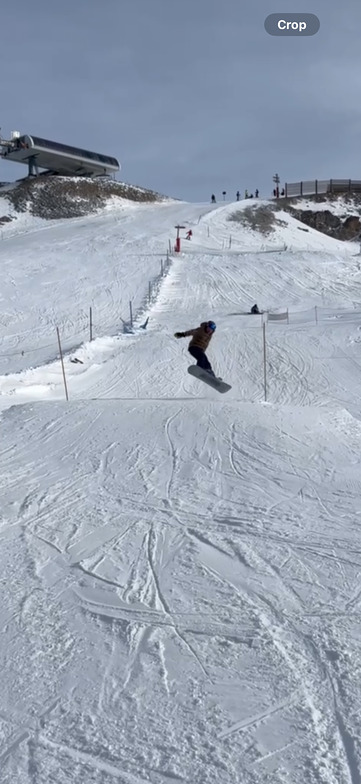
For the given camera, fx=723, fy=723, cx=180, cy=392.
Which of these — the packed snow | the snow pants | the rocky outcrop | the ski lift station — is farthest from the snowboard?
the ski lift station

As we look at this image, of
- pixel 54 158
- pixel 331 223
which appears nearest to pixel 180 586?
pixel 331 223

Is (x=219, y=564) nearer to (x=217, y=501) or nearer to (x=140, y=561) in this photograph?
(x=140, y=561)

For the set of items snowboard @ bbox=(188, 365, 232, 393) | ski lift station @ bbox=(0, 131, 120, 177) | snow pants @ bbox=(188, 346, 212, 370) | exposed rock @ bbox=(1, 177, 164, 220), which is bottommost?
snowboard @ bbox=(188, 365, 232, 393)

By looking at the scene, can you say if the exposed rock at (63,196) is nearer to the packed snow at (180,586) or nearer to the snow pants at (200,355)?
the packed snow at (180,586)

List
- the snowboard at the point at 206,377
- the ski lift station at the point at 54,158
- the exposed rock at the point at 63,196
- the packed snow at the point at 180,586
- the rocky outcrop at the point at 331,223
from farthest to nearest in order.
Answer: the ski lift station at the point at 54,158 < the rocky outcrop at the point at 331,223 < the exposed rock at the point at 63,196 < the snowboard at the point at 206,377 < the packed snow at the point at 180,586

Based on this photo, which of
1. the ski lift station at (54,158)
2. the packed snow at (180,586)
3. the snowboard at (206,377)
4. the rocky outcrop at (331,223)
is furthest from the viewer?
the ski lift station at (54,158)

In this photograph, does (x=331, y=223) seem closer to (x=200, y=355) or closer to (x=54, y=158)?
(x=54, y=158)

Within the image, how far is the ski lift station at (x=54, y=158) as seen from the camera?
67.4 m

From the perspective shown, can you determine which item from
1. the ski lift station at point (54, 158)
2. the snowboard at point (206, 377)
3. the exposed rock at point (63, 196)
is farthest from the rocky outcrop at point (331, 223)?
the snowboard at point (206, 377)

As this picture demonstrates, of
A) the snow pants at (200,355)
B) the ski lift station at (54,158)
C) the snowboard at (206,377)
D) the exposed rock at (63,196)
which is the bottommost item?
the snowboard at (206,377)

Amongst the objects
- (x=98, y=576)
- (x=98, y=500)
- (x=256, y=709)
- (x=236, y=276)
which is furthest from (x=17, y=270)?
(x=256, y=709)

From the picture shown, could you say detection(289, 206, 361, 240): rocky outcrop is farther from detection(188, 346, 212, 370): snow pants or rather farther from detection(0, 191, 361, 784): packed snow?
detection(188, 346, 212, 370): snow pants

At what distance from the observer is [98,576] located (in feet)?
22.3

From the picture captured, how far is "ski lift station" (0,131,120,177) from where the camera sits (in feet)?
221
